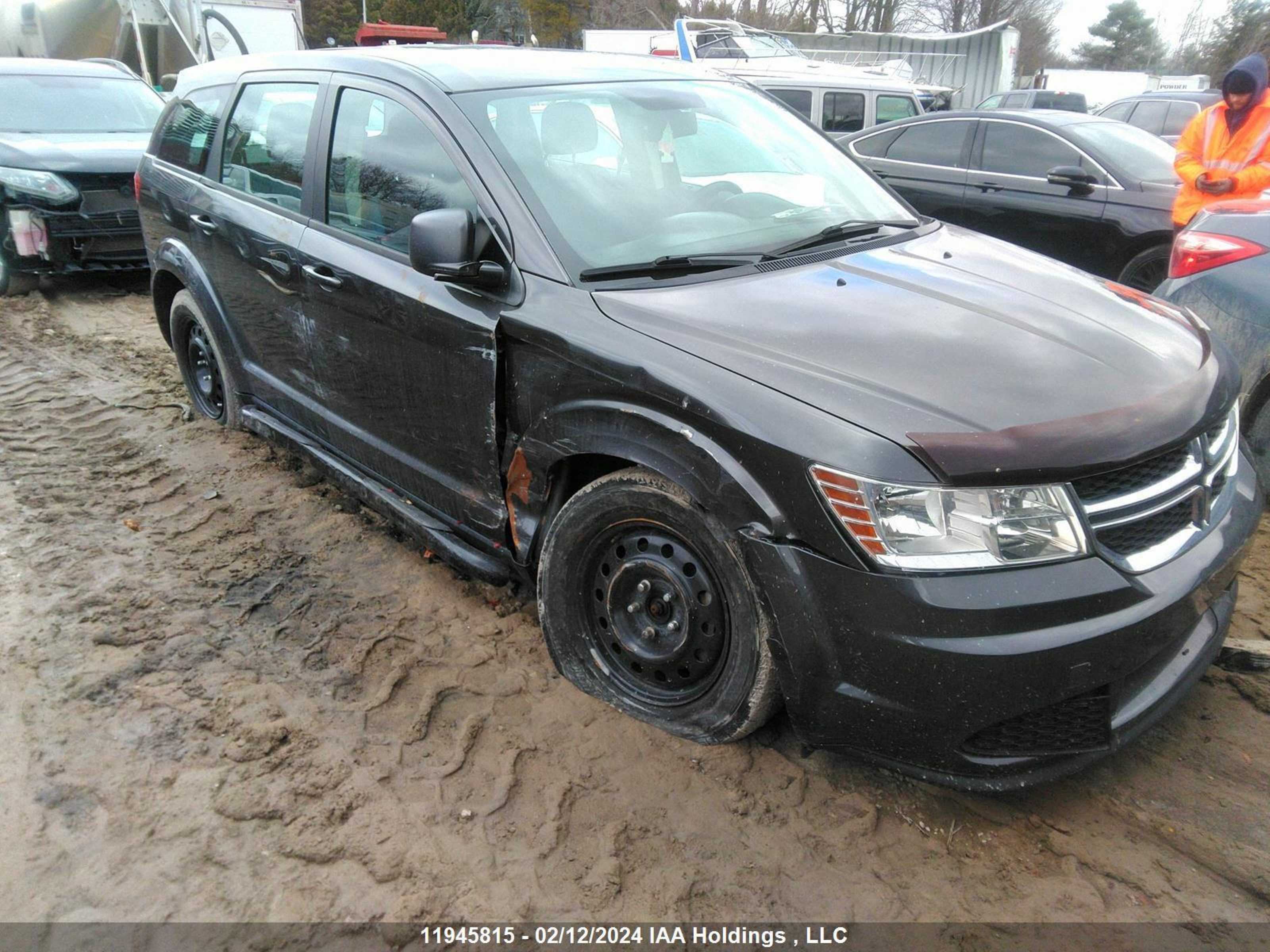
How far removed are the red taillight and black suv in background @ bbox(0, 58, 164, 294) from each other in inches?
270

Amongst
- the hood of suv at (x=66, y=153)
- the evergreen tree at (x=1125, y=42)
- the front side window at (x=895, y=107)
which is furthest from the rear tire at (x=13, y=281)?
the evergreen tree at (x=1125, y=42)

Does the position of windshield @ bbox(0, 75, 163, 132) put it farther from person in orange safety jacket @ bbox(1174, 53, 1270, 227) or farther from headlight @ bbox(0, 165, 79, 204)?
person in orange safety jacket @ bbox(1174, 53, 1270, 227)

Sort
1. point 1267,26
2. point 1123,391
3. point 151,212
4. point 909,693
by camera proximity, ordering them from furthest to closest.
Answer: point 1267,26 → point 151,212 → point 1123,391 → point 909,693

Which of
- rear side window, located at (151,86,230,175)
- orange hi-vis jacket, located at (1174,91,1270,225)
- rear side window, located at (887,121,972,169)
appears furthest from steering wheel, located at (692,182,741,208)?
rear side window, located at (887,121,972,169)

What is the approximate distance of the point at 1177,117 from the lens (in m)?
14.2

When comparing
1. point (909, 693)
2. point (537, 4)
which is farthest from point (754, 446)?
point (537, 4)

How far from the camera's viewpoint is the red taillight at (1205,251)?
3729mm

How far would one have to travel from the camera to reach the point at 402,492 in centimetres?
339

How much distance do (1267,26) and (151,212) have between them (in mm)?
40582

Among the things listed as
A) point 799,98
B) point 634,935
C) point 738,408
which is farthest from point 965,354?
point 799,98

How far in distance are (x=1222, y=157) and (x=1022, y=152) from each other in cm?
178

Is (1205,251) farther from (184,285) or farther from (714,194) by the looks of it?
(184,285)

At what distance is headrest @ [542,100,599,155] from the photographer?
2.93 m

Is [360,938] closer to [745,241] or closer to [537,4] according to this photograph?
[745,241]
